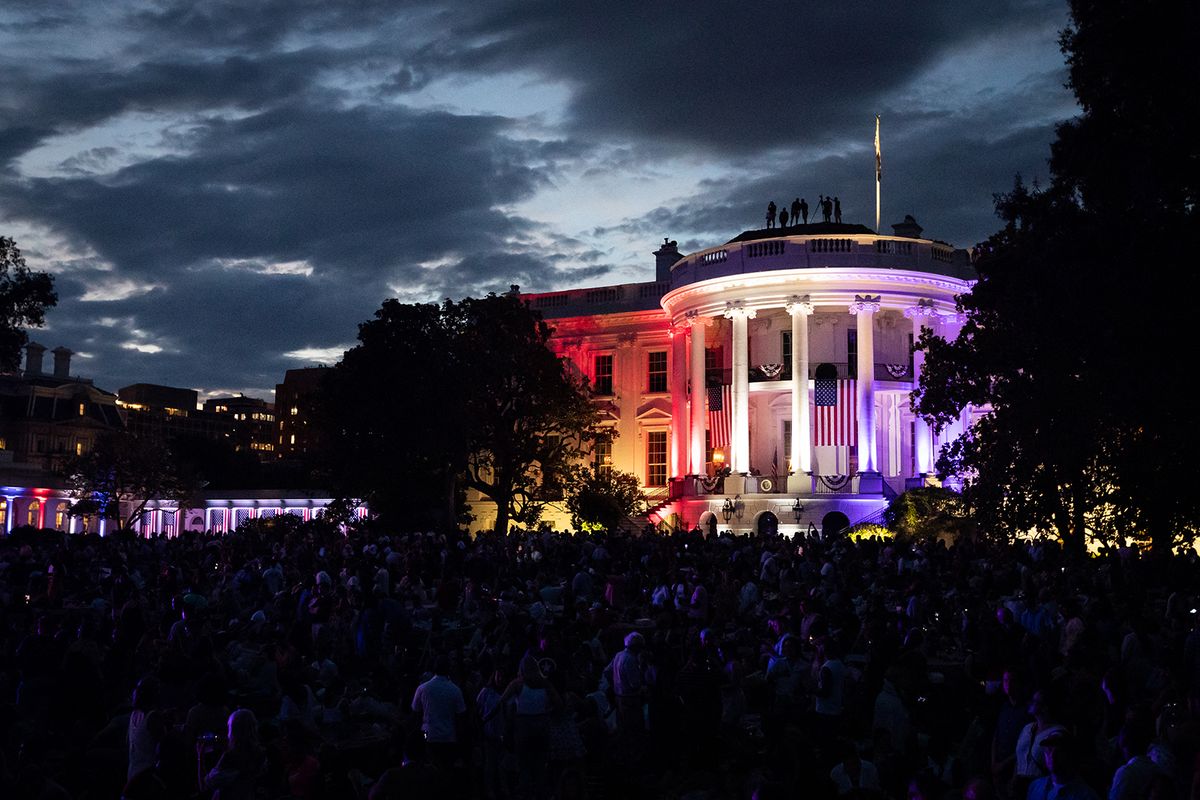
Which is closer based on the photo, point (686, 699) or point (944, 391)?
point (686, 699)

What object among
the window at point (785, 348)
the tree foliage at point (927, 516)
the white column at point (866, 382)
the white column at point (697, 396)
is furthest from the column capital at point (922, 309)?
the tree foliage at point (927, 516)

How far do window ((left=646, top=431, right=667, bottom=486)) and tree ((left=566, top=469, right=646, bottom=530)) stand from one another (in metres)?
4.24

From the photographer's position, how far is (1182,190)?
64.8 feet

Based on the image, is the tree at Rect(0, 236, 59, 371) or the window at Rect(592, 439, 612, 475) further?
the window at Rect(592, 439, 612, 475)

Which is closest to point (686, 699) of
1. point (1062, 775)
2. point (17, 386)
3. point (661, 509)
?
point (1062, 775)

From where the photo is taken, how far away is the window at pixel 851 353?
53688mm

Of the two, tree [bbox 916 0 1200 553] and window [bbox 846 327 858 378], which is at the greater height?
window [bbox 846 327 858 378]

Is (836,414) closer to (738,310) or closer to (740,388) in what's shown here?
(740,388)

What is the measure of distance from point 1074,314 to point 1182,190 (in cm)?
239

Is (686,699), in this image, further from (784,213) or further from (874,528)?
(784,213)

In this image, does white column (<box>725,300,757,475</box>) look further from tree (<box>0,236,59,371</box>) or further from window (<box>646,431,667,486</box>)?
tree (<box>0,236,59,371</box>)

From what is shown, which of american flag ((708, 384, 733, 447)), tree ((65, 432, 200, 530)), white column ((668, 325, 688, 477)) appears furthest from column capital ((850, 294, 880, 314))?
tree ((65, 432, 200, 530))

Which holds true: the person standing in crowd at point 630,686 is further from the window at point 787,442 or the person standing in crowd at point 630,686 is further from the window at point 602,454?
the window at point 602,454

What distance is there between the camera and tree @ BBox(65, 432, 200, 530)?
74.2m
